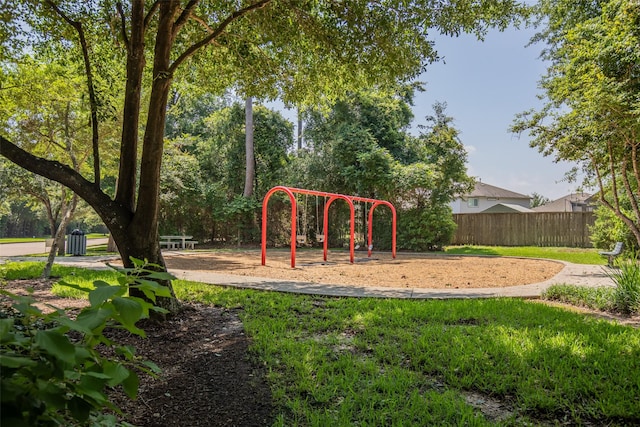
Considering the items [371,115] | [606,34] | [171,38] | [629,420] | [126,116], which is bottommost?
[629,420]

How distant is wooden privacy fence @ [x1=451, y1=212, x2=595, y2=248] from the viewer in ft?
55.8

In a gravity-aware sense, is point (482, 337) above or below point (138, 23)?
below

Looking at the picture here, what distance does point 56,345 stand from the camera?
745 mm

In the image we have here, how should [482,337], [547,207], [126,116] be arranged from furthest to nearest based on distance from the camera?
1. [547,207]
2. [126,116]
3. [482,337]

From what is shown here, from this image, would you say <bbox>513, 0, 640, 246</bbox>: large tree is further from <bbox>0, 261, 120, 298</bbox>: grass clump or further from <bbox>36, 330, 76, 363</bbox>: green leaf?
<bbox>0, 261, 120, 298</bbox>: grass clump

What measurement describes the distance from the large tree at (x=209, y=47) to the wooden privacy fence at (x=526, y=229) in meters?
13.7

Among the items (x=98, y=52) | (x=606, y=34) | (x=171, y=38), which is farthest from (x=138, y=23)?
(x=606, y=34)

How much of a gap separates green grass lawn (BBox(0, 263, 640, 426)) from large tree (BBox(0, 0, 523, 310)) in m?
1.80

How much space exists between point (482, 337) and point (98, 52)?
6992 mm

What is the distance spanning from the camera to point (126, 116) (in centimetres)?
434

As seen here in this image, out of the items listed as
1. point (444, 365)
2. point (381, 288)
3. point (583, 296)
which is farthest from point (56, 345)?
point (583, 296)

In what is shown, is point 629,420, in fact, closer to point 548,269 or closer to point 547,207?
point 548,269

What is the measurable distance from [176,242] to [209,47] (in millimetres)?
11544

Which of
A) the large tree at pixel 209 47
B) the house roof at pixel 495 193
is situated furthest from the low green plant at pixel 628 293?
the house roof at pixel 495 193
